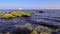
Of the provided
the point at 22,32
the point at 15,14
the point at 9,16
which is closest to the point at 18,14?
the point at 15,14

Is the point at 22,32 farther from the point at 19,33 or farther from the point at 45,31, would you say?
the point at 45,31

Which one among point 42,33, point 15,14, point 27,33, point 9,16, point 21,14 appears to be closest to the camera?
point 42,33

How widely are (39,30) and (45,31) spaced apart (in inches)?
29.6

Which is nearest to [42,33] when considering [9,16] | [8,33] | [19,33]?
[19,33]

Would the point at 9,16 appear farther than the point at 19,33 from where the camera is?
Yes

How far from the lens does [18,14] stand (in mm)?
41719

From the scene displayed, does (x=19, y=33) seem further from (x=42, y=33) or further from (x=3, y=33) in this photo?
(x=42, y=33)

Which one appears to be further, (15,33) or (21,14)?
(21,14)

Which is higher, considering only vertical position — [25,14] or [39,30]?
[39,30]

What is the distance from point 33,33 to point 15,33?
2.61m

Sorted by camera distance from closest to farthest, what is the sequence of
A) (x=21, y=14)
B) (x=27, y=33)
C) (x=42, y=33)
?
(x=42, y=33) < (x=27, y=33) < (x=21, y=14)

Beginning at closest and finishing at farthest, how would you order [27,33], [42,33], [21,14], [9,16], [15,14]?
1. [42,33]
2. [27,33]
3. [9,16]
4. [15,14]
5. [21,14]

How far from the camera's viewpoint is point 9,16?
36.7 meters

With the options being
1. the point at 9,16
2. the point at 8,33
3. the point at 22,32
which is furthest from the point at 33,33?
the point at 9,16
